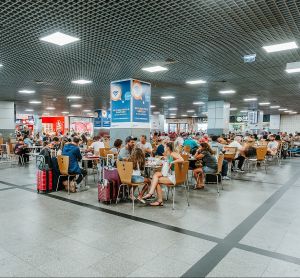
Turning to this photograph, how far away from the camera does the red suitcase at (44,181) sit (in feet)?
19.6

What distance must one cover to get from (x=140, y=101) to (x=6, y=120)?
10.5m

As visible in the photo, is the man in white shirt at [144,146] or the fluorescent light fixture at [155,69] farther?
the man in white shirt at [144,146]

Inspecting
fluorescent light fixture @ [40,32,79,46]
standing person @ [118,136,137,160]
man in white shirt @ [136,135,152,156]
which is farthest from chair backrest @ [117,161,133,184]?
man in white shirt @ [136,135,152,156]

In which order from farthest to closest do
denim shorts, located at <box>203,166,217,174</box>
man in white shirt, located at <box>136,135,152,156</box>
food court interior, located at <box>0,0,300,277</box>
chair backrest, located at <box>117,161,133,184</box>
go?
1. man in white shirt, located at <box>136,135,152,156</box>
2. denim shorts, located at <box>203,166,217,174</box>
3. chair backrest, located at <box>117,161,133,184</box>
4. food court interior, located at <box>0,0,300,277</box>

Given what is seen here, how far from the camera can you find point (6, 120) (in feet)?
51.1

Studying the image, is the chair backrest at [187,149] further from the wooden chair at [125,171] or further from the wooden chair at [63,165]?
the wooden chair at [125,171]

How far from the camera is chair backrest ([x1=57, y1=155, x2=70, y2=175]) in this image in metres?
5.84

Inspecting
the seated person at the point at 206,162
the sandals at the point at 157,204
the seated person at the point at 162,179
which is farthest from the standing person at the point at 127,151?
the seated person at the point at 206,162

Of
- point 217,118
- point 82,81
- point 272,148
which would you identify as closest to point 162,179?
point 82,81

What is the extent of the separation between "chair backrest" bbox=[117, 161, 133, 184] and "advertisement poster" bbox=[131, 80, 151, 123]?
433 cm

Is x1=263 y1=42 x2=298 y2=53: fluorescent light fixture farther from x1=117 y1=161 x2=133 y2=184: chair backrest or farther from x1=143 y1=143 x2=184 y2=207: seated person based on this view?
x1=117 y1=161 x2=133 y2=184: chair backrest

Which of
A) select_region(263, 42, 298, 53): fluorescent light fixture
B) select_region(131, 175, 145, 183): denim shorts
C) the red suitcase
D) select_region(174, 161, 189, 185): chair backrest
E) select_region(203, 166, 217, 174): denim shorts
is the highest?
select_region(263, 42, 298, 53): fluorescent light fixture

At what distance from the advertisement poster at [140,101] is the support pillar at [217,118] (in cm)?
603

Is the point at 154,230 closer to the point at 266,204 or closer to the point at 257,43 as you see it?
the point at 266,204
